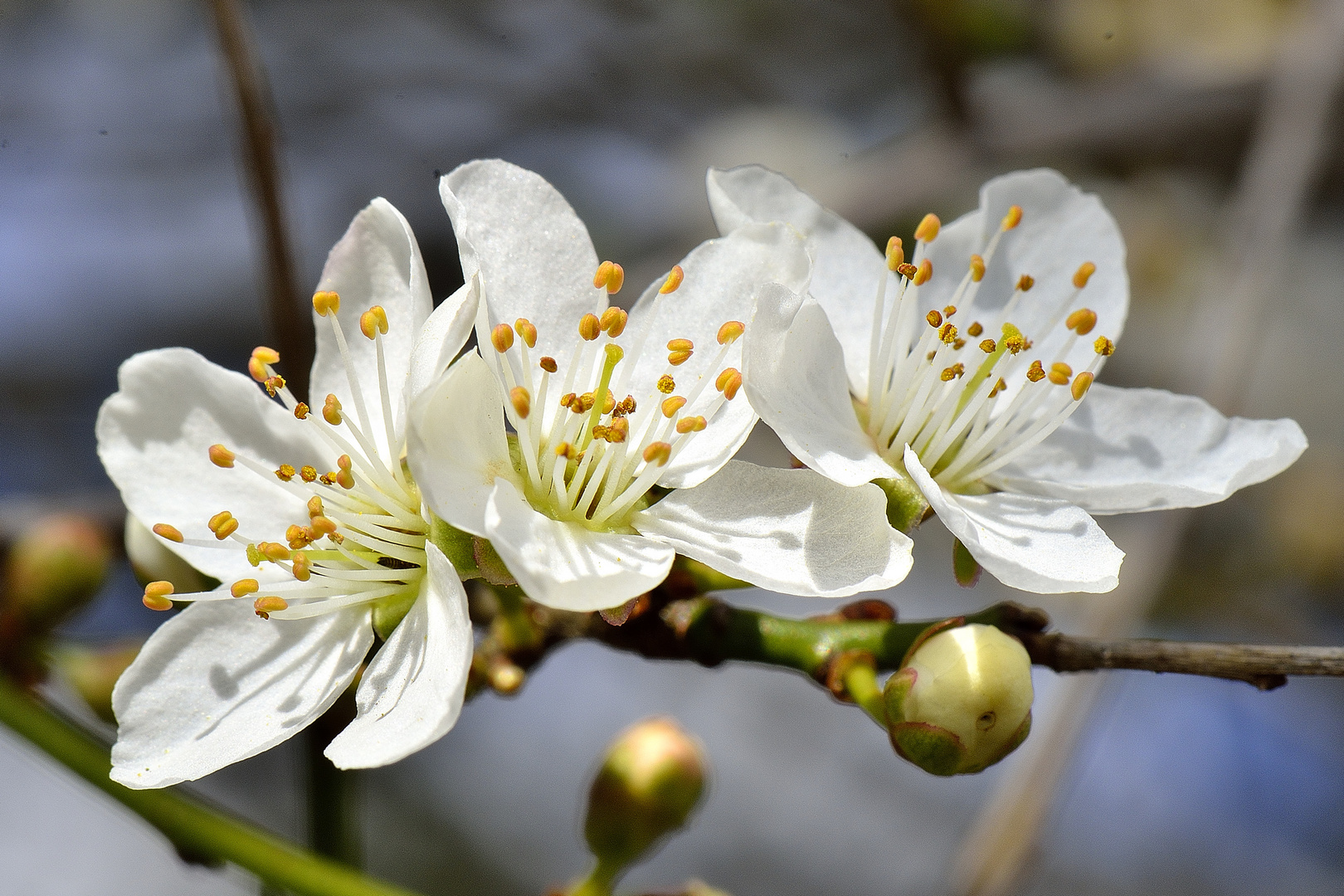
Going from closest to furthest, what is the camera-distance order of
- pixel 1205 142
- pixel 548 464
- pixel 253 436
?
pixel 548 464, pixel 253 436, pixel 1205 142

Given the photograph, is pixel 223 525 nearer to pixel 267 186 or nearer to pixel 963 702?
pixel 267 186

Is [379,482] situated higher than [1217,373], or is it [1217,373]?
[379,482]

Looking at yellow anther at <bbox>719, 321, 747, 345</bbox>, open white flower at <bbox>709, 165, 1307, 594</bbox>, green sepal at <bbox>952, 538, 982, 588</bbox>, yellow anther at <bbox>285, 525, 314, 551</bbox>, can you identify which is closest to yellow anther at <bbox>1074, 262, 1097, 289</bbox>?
open white flower at <bbox>709, 165, 1307, 594</bbox>

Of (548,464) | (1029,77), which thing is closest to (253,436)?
(548,464)

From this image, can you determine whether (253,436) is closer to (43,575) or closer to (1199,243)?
(43,575)

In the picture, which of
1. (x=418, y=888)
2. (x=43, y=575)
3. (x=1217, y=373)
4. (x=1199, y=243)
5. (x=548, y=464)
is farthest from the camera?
(x=418, y=888)

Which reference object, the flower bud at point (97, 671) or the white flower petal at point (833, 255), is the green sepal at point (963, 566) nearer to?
the white flower petal at point (833, 255)

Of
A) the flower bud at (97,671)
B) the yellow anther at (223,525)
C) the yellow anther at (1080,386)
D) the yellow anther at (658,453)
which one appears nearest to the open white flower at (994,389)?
the yellow anther at (1080,386)

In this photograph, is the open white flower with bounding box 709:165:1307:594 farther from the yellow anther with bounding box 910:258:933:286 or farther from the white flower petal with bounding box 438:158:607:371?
the white flower petal with bounding box 438:158:607:371
